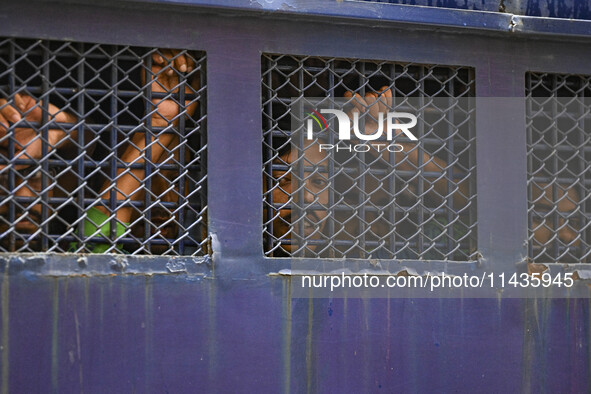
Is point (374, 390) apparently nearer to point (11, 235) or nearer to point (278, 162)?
point (278, 162)

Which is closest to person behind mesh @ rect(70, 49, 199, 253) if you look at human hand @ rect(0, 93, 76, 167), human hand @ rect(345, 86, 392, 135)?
human hand @ rect(0, 93, 76, 167)

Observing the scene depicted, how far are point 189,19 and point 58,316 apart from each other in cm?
129

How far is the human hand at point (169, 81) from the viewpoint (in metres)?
3.20

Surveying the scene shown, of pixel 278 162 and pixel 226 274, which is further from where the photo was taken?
pixel 278 162

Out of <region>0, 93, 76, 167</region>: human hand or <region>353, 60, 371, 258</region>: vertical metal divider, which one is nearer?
<region>0, 93, 76, 167</region>: human hand

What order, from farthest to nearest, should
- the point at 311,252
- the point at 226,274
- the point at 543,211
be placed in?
the point at 543,211, the point at 311,252, the point at 226,274

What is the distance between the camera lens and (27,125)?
9.89 feet

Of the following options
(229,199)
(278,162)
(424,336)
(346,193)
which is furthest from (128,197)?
(424,336)

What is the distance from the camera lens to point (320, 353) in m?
3.25

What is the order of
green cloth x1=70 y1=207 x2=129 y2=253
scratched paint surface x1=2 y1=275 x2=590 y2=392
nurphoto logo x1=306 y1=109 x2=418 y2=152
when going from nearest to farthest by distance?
scratched paint surface x1=2 y1=275 x2=590 y2=392 < green cloth x1=70 y1=207 x2=129 y2=253 < nurphoto logo x1=306 y1=109 x2=418 y2=152

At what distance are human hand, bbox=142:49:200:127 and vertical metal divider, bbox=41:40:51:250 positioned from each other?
390 millimetres

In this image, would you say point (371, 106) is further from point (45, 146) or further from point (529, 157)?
point (45, 146)

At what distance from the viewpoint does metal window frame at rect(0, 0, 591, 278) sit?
3.08 m

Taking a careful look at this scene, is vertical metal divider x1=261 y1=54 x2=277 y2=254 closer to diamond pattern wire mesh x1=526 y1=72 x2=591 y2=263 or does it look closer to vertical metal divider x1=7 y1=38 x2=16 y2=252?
vertical metal divider x1=7 y1=38 x2=16 y2=252
